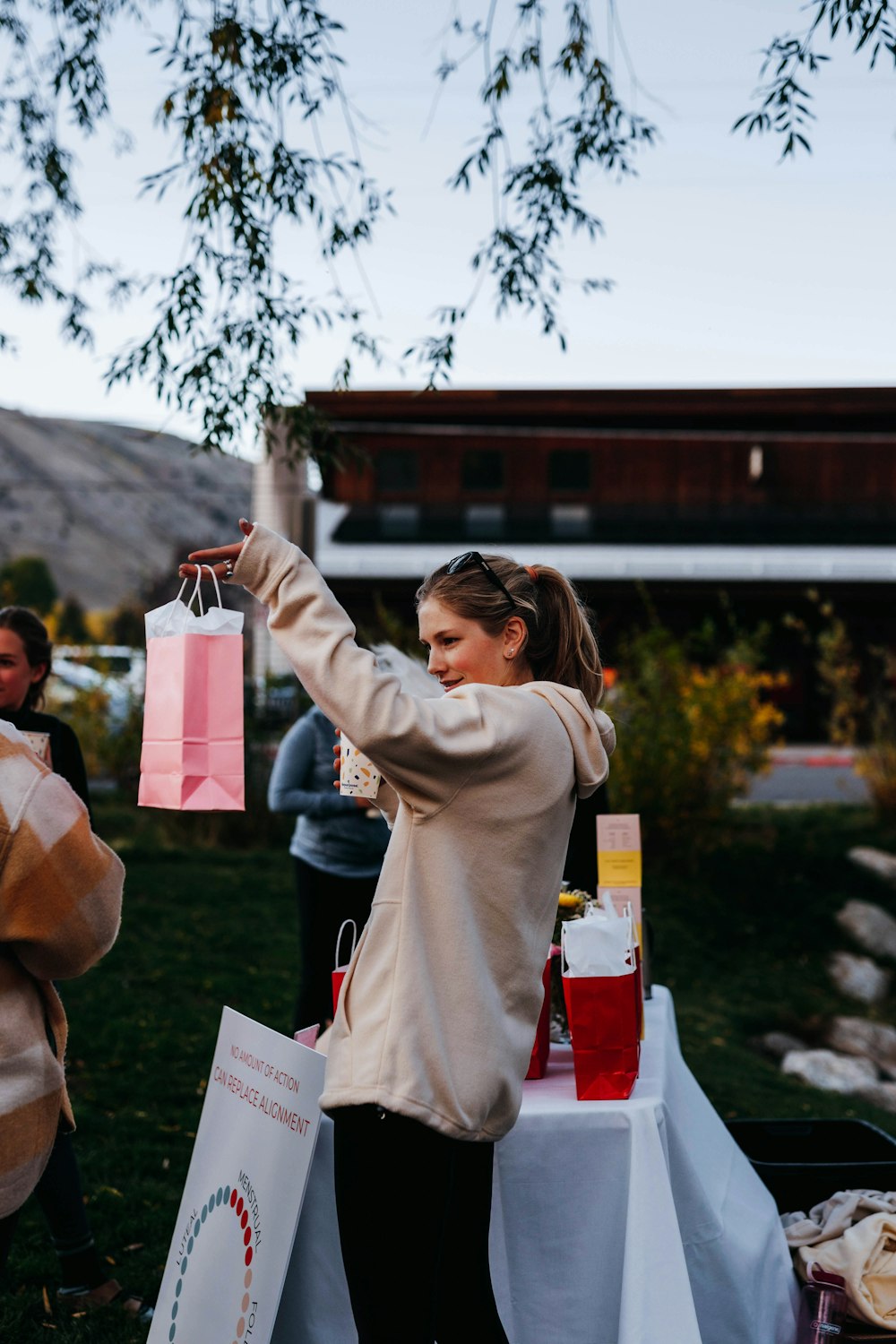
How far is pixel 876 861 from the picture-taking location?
1015cm

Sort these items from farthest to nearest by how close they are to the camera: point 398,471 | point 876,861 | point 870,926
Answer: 1. point 398,471
2. point 876,861
3. point 870,926

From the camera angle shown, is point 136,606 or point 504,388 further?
point 504,388

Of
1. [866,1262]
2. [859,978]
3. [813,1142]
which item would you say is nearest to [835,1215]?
[866,1262]

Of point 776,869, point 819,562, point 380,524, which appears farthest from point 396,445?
point 776,869

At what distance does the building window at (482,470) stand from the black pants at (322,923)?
69.9ft

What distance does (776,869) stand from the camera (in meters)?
10.0

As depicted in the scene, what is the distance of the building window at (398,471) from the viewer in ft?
82.8

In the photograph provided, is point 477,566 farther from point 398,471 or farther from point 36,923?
point 398,471

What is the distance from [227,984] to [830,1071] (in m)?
3.47

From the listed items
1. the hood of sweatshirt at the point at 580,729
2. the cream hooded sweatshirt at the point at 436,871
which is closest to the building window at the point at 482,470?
the hood of sweatshirt at the point at 580,729

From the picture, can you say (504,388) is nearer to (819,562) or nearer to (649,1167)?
(819,562)

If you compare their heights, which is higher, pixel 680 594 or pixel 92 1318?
pixel 680 594

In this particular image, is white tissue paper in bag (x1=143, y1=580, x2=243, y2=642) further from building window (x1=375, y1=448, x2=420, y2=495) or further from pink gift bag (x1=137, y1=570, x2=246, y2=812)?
building window (x1=375, y1=448, x2=420, y2=495)

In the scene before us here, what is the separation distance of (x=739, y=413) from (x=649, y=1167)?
2330 cm
